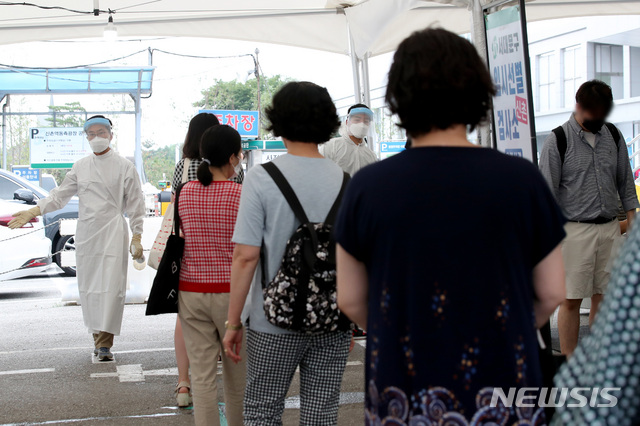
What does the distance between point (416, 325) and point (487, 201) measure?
326 millimetres

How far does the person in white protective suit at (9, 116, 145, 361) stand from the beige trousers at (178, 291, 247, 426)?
2628 mm

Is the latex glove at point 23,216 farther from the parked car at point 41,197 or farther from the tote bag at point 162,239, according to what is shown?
the parked car at point 41,197

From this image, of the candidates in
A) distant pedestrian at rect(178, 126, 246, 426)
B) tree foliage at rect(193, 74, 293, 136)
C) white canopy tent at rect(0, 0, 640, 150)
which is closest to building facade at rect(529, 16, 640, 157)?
white canopy tent at rect(0, 0, 640, 150)

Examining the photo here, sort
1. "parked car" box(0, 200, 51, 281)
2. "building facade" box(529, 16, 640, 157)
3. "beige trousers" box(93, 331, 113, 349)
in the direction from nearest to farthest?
"beige trousers" box(93, 331, 113, 349) → "parked car" box(0, 200, 51, 281) → "building facade" box(529, 16, 640, 157)

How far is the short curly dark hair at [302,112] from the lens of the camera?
9.14 feet

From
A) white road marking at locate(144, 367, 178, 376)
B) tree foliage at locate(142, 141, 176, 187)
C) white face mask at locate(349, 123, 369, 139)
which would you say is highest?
white face mask at locate(349, 123, 369, 139)

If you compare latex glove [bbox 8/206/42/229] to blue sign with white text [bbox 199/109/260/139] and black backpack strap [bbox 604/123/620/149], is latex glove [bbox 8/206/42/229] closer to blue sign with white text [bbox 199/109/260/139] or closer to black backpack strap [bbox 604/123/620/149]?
black backpack strap [bbox 604/123/620/149]

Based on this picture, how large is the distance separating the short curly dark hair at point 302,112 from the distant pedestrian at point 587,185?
2.62 metres

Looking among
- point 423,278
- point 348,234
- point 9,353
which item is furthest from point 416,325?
point 9,353

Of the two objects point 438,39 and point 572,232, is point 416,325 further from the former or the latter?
point 572,232

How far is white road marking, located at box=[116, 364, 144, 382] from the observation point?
5680 mm

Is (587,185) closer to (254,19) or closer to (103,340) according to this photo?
(103,340)

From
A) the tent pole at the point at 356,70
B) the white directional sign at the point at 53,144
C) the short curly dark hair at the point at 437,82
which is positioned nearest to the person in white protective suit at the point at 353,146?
the tent pole at the point at 356,70

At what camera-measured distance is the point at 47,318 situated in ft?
29.4
